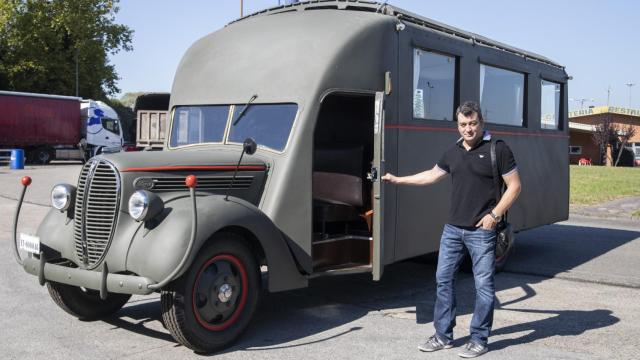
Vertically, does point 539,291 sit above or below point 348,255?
below

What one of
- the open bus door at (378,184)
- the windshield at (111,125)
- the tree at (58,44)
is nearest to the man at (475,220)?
the open bus door at (378,184)

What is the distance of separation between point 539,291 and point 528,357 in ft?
8.41

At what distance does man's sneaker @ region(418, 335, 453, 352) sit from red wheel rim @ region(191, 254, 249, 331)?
4.85ft

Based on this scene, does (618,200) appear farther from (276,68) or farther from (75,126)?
(75,126)

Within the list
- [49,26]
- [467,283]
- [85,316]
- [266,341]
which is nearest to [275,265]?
[266,341]

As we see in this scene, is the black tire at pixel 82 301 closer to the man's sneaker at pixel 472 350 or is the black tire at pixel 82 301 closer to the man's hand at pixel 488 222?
the man's sneaker at pixel 472 350

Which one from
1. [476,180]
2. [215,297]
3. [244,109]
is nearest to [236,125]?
[244,109]

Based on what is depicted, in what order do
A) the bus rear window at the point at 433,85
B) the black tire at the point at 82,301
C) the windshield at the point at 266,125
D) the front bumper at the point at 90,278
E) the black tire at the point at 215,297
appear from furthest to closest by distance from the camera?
1. the bus rear window at the point at 433,85
2. the windshield at the point at 266,125
3. the black tire at the point at 82,301
4. the black tire at the point at 215,297
5. the front bumper at the point at 90,278

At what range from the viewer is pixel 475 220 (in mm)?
5016

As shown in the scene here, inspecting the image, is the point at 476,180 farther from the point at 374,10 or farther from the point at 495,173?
the point at 374,10

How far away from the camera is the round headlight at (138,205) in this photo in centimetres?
483

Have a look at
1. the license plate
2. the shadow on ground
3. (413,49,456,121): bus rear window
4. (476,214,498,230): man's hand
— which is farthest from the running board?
the license plate

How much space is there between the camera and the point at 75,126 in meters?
36.0

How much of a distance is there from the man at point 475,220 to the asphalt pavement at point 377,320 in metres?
0.24
